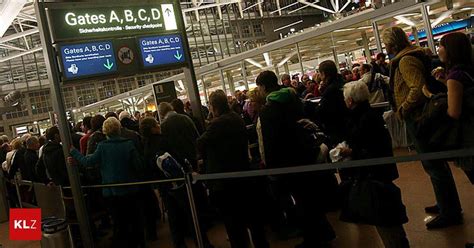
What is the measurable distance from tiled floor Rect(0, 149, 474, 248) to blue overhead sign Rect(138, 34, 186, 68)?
224 centimetres

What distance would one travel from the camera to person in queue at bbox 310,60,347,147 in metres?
4.60

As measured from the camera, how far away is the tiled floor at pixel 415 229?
152 inches

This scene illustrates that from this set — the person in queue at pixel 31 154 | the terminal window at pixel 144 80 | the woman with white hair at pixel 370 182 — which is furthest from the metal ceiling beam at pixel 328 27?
the terminal window at pixel 144 80

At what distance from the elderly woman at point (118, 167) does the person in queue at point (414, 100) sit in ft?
9.44

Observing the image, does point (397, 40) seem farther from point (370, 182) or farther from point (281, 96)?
point (370, 182)

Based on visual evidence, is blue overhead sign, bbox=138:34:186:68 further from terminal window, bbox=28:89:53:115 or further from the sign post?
terminal window, bbox=28:89:53:115

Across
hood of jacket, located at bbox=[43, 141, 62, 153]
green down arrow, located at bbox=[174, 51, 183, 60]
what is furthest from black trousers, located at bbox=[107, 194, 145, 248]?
green down arrow, located at bbox=[174, 51, 183, 60]

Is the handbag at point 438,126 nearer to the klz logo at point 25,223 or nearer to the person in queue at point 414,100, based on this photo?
the person in queue at point 414,100

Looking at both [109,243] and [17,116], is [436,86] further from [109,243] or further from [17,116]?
[17,116]

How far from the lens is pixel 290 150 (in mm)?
4059

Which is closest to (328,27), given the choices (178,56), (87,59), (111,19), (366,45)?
(366,45)

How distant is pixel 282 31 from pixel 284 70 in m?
29.0

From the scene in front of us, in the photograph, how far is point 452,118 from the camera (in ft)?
10.5

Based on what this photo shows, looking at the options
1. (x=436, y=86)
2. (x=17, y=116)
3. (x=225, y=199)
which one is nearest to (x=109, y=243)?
(x=225, y=199)
